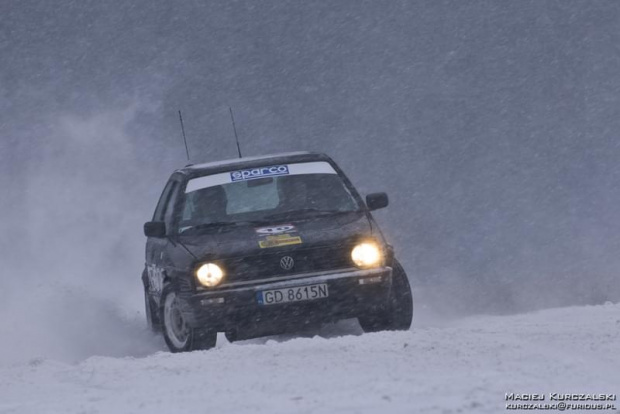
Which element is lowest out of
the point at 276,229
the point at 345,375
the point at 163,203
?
the point at 345,375

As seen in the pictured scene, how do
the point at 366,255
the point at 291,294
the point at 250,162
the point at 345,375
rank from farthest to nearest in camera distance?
the point at 250,162
the point at 366,255
the point at 291,294
the point at 345,375

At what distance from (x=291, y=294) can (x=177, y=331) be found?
3.32 ft

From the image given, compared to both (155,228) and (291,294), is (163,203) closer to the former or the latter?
(155,228)

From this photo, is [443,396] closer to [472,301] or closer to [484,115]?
[472,301]

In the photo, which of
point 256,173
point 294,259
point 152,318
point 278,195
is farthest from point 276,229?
point 152,318

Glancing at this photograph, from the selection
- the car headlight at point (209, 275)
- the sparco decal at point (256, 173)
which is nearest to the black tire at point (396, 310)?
the car headlight at point (209, 275)

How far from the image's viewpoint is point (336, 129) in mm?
48688

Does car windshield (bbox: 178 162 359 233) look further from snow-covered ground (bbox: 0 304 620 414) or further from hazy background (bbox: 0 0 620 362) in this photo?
hazy background (bbox: 0 0 620 362)

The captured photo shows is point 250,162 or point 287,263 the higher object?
point 250,162

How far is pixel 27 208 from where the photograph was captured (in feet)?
94.8

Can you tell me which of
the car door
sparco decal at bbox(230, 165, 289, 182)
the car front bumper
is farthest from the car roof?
the car front bumper

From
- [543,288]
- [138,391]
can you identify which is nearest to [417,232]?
[543,288]

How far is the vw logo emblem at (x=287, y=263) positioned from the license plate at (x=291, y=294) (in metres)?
0.17

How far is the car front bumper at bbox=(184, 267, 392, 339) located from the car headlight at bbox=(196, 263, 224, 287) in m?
0.07
